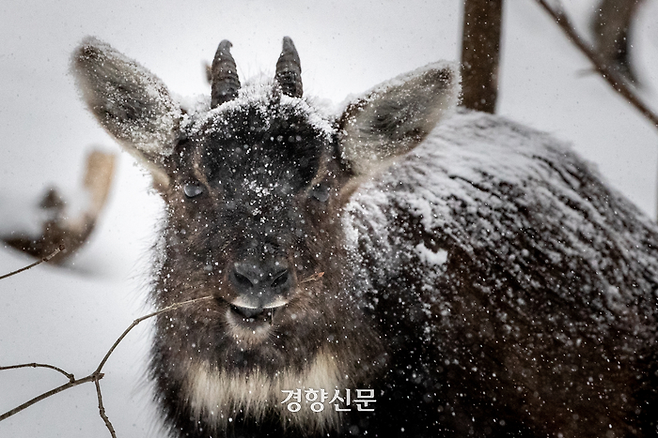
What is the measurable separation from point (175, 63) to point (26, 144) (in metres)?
1.48

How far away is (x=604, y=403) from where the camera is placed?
10.2ft

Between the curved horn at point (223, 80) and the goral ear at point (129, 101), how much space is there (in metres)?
0.22

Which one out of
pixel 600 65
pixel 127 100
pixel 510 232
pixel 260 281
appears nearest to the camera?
pixel 260 281

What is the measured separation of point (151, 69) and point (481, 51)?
2853 millimetres

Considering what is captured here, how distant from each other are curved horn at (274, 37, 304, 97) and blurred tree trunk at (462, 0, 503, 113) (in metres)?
2.16

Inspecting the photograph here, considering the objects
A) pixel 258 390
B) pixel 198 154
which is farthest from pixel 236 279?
pixel 258 390

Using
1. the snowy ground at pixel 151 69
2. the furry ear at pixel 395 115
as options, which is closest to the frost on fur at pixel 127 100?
the furry ear at pixel 395 115

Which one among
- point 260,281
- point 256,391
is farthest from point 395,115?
point 256,391

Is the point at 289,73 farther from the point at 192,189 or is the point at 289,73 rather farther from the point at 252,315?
the point at 252,315

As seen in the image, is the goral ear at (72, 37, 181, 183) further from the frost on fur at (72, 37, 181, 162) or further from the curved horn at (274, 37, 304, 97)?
the curved horn at (274, 37, 304, 97)

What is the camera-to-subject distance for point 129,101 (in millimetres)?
2680

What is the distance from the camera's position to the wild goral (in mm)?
2379

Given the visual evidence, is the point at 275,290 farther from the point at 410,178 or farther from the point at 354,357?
the point at 410,178

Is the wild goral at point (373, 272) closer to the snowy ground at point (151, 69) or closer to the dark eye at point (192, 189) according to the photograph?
the dark eye at point (192, 189)
